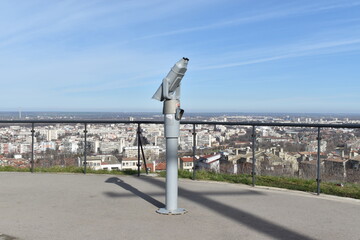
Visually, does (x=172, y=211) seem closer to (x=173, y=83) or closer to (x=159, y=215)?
(x=159, y=215)

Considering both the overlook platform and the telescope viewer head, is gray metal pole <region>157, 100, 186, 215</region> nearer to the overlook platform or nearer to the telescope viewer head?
the telescope viewer head

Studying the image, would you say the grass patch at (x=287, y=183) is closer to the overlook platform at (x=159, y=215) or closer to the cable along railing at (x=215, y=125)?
the cable along railing at (x=215, y=125)

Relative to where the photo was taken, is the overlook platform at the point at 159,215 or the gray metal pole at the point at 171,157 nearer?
the overlook platform at the point at 159,215

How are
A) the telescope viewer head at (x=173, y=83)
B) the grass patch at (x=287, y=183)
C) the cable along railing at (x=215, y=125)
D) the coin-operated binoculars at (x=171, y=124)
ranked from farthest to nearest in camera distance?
1. the grass patch at (x=287, y=183)
2. the cable along railing at (x=215, y=125)
3. the coin-operated binoculars at (x=171, y=124)
4. the telescope viewer head at (x=173, y=83)

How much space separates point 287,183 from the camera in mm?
8016

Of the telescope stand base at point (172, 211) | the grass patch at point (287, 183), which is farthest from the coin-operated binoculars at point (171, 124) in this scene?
the grass patch at point (287, 183)

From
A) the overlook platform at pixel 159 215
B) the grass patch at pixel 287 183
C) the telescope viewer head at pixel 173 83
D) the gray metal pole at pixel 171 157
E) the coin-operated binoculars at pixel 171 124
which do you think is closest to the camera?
the overlook platform at pixel 159 215

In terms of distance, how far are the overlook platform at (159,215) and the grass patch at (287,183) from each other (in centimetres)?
42

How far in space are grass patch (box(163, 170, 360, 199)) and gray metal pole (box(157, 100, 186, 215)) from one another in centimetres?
274

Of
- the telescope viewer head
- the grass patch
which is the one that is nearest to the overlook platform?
the grass patch

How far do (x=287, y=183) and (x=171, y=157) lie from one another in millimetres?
3125

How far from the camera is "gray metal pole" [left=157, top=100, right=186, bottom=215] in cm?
573

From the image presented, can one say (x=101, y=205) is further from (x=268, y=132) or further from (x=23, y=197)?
(x=268, y=132)

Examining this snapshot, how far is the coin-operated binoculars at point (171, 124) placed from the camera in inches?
220
